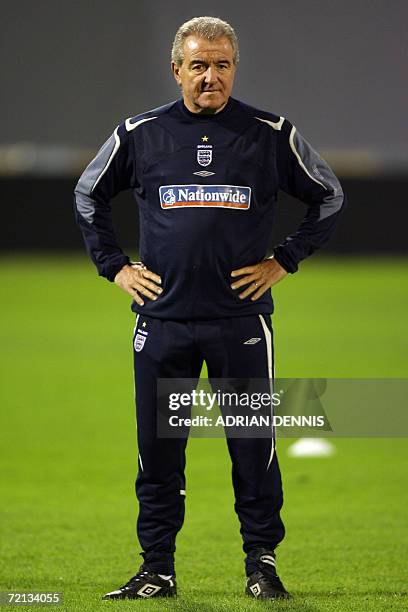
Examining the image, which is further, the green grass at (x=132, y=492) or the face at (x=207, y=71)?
the green grass at (x=132, y=492)

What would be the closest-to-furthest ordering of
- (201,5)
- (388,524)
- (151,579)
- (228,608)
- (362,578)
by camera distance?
(228,608), (151,579), (362,578), (388,524), (201,5)

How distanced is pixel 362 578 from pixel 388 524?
0.91 m

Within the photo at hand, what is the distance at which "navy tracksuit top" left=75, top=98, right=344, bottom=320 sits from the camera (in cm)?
361

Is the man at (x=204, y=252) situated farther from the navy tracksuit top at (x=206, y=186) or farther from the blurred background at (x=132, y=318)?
the blurred background at (x=132, y=318)

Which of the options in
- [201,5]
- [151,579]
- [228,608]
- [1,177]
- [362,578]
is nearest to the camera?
[228,608]

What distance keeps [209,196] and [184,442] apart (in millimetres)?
866

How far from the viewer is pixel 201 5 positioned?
9523mm

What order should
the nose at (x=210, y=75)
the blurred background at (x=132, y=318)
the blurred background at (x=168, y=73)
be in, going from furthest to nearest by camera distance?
1. the blurred background at (x=168, y=73)
2. the blurred background at (x=132, y=318)
3. the nose at (x=210, y=75)

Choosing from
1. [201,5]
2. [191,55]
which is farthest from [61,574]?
[201,5]

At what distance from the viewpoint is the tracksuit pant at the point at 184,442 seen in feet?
12.0

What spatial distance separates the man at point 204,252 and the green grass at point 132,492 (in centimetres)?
33

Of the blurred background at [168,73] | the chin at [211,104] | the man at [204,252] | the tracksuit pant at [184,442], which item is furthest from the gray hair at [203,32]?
the blurred background at [168,73]

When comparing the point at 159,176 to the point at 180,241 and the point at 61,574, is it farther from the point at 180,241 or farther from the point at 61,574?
the point at 61,574

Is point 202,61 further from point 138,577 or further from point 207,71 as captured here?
point 138,577
